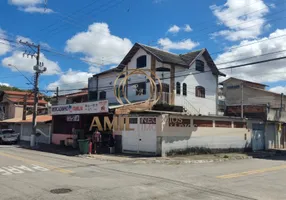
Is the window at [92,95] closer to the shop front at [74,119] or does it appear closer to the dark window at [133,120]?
the shop front at [74,119]

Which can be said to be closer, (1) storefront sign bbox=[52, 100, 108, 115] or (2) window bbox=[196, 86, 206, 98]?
(1) storefront sign bbox=[52, 100, 108, 115]

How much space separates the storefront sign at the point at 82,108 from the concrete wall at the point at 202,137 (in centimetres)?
544

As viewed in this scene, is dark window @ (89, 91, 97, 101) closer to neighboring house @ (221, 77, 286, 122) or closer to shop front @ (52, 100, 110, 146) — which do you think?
shop front @ (52, 100, 110, 146)

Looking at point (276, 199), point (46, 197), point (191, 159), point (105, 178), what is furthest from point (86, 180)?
point (191, 159)

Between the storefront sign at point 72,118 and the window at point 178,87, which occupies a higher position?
the window at point 178,87

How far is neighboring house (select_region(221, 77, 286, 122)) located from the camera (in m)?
31.9

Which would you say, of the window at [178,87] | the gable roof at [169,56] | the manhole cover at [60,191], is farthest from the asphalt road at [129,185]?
the gable roof at [169,56]

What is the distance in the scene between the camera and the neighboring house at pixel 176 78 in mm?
31625

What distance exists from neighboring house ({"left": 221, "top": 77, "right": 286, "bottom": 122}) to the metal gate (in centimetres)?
142

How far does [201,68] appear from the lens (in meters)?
34.8

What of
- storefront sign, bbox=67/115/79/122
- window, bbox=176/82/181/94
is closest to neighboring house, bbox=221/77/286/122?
window, bbox=176/82/181/94

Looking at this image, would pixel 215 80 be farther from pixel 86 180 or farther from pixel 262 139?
pixel 86 180

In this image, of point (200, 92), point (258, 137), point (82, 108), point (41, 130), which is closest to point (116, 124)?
point (82, 108)

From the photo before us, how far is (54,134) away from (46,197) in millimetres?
25009
